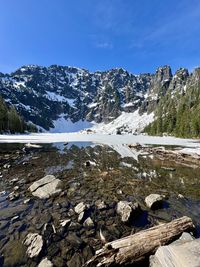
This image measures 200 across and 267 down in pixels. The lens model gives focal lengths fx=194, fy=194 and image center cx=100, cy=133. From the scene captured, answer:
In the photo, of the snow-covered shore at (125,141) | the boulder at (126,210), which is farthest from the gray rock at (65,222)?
the snow-covered shore at (125,141)

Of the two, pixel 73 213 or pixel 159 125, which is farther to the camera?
pixel 159 125

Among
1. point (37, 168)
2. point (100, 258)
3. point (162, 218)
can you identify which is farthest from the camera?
point (37, 168)

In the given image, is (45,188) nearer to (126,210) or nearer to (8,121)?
(126,210)

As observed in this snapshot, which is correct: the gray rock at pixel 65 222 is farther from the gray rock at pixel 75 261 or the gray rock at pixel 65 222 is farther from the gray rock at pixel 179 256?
the gray rock at pixel 179 256

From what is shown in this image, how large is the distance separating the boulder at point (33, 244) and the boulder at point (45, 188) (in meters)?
4.70

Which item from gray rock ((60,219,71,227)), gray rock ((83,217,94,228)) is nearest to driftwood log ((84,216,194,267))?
gray rock ((83,217,94,228))

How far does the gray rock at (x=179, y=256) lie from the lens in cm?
524

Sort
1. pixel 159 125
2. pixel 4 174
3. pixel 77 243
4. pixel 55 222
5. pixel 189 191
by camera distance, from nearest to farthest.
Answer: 1. pixel 77 243
2. pixel 55 222
3. pixel 189 191
4. pixel 4 174
5. pixel 159 125

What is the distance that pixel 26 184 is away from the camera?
52.0 feet

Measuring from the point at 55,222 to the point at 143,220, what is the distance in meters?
4.58

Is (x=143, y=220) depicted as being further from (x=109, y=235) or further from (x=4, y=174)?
(x=4, y=174)

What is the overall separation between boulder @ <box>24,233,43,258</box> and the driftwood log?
99.8 inches

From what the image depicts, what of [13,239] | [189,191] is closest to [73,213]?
[13,239]

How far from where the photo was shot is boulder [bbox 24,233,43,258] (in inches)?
294
